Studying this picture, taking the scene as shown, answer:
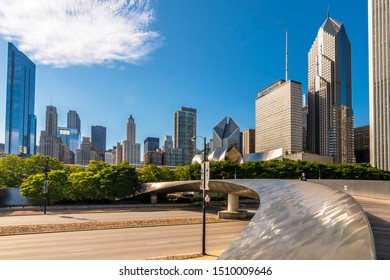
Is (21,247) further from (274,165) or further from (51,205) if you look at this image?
(274,165)

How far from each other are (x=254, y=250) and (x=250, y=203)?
5459 centimetres

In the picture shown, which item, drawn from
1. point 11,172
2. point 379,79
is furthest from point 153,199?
point 379,79

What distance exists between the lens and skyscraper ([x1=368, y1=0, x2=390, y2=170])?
132750mm

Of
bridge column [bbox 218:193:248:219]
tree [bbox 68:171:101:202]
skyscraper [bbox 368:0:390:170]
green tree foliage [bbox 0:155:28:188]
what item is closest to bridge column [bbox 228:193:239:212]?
bridge column [bbox 218:193:248:219]

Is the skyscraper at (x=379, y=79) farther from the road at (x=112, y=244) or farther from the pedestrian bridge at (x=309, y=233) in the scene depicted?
the pedestrian bridge at (x=309, y=233)

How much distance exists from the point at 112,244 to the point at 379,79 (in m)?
154

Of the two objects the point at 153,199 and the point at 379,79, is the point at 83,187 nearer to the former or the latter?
the point at 153,199

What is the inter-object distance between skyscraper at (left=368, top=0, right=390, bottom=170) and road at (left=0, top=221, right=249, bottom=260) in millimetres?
138312

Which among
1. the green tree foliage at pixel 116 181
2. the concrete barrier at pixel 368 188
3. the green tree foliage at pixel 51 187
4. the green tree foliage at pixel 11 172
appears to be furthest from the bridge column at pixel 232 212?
the green tree foliage at pixel 11 172

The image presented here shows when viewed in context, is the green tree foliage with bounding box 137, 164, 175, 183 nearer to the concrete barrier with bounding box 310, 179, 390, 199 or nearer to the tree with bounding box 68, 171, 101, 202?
the tree with bounding box 68, 171, 101, 202

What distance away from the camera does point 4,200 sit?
55.7 metres
